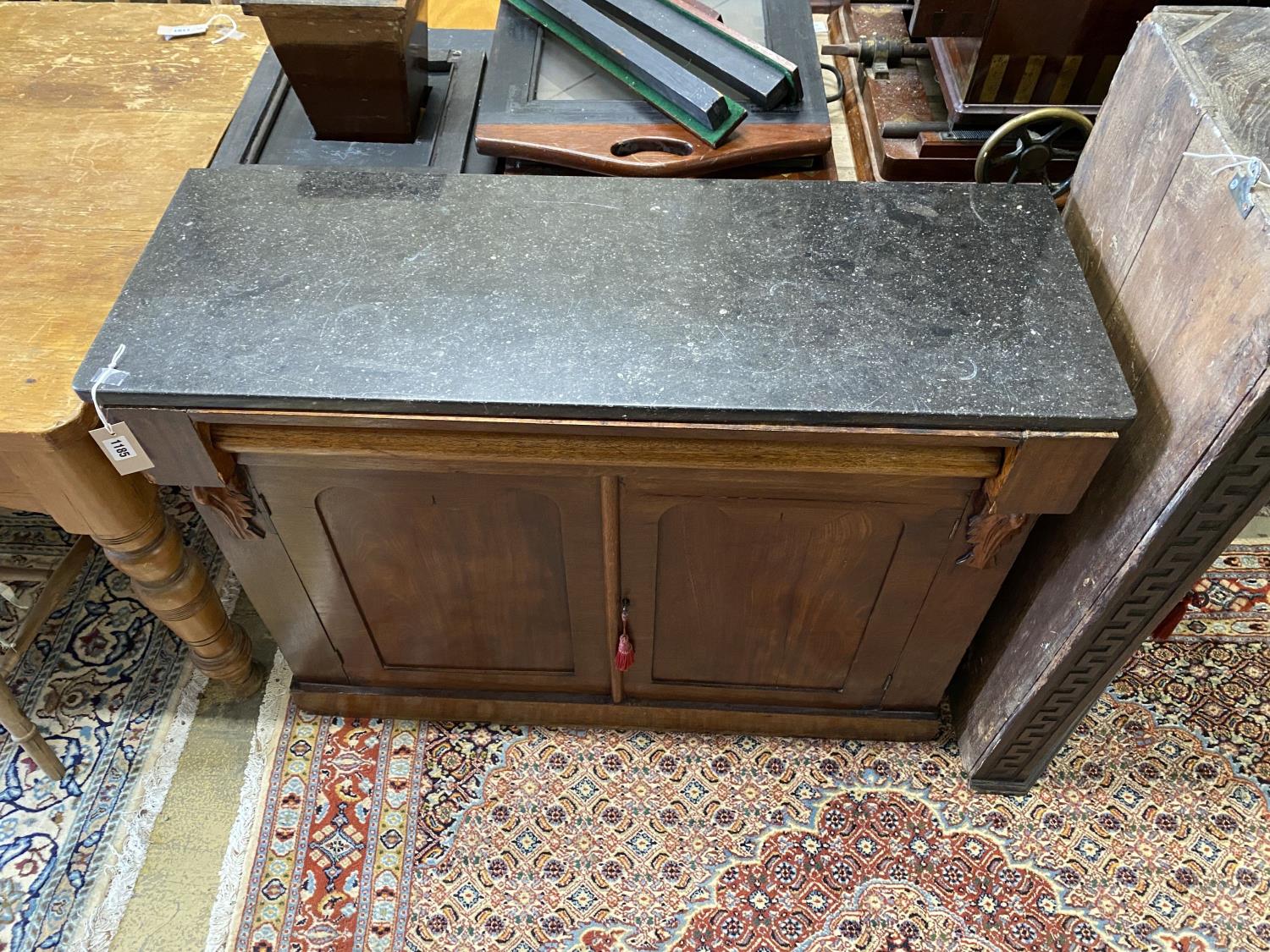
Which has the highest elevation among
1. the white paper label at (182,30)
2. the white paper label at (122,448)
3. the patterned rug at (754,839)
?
the white paper label at (182,30)

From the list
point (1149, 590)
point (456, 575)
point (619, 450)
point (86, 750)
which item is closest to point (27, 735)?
point (86, 750)

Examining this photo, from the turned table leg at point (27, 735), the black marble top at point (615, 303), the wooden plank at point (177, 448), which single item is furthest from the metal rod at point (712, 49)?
the turned table leg at point (27, 735)

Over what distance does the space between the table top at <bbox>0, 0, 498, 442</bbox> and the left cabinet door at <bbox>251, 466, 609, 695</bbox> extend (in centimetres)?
28

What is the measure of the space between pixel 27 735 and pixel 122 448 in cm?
64

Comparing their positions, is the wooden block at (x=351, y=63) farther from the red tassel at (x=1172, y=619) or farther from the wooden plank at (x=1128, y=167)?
the red tassel at (x=1172, y=619)

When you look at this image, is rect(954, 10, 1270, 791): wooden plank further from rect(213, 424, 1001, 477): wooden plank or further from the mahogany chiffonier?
rect(213, 424, 1001, 477): wooden plank

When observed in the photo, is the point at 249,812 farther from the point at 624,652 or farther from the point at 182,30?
the point at 182,30

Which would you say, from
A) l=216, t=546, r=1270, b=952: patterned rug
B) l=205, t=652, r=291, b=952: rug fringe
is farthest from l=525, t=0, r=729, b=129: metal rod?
l=205, t=652, r=291, b=952: rug fringe

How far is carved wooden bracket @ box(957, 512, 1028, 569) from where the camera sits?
992mm

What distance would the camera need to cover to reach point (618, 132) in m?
1.17

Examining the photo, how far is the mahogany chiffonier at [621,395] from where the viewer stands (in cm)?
88

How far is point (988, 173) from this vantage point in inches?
48.2

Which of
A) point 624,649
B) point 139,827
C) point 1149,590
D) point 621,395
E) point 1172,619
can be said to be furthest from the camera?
point 139,827

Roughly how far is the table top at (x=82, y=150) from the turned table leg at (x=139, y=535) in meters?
0.05
